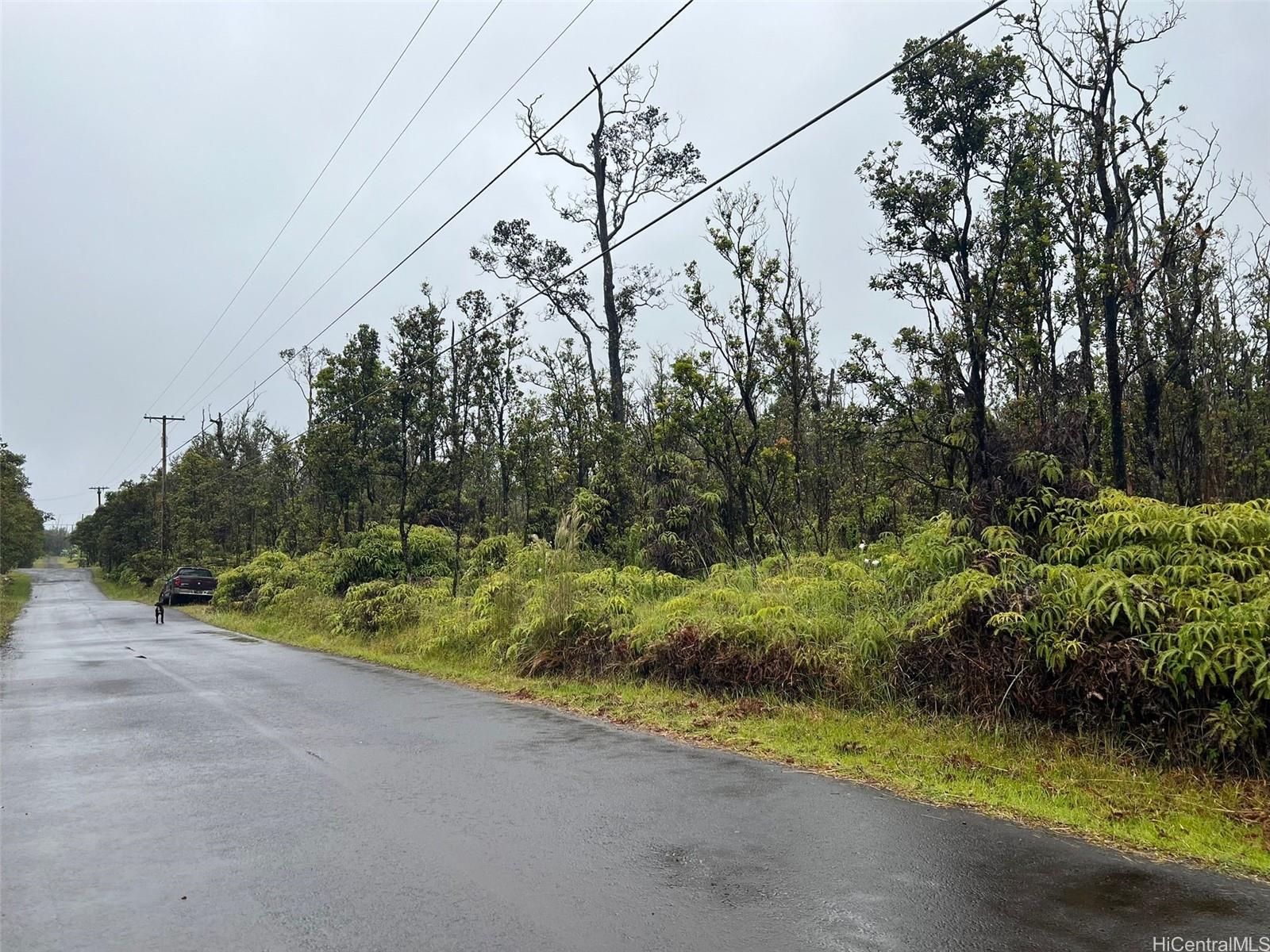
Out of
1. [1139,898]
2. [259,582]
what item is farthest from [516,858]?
[259,582]

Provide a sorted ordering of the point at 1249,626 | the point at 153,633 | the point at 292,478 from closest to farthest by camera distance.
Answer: the point at 1249,626 < the point at 153,633 < the point at 292,478

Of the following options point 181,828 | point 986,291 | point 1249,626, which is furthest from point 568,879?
point 986,291

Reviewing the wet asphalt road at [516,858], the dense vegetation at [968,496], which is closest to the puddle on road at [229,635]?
the dense vegetation at [968,496]

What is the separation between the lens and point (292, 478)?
39594 millimetres

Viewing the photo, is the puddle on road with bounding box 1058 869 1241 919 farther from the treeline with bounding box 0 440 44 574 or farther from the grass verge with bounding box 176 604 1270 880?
the treeline with bounding box 0 440 44 574

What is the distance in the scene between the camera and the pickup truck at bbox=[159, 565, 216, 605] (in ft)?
116

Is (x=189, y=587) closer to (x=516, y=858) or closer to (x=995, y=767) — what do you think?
(x=516, y=858)

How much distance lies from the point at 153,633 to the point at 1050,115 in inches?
901

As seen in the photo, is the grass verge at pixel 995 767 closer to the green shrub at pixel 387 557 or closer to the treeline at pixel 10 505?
the green shrub at pixel 387 557

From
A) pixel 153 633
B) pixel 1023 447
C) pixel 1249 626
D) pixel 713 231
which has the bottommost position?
pixel 153 633

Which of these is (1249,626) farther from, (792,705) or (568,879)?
(568,879)

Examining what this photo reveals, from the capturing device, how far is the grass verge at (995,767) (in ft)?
17.0

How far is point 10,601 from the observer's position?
37750 mm

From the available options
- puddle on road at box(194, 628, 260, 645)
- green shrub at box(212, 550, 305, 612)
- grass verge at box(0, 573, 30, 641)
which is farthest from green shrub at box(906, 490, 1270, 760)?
grass verge at box(0, 573, 30, 641)
